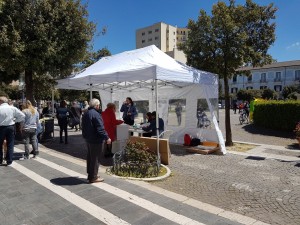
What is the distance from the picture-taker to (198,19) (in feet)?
35.5

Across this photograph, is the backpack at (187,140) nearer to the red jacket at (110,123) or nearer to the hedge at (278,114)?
the red jacket at (110,123)

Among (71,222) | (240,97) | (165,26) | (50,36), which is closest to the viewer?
(71,222)

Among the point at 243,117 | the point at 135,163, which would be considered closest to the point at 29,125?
the point at 135,163

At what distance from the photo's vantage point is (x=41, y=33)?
35.6 feet

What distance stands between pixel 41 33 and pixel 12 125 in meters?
4.75

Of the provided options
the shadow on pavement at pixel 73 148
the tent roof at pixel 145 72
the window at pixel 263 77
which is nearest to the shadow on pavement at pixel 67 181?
the shadow on pavement at pixel 73 148

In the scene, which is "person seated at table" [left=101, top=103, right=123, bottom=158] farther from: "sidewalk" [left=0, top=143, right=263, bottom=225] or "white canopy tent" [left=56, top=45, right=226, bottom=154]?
"sidewalk" [left=0, top=143, right=263, bottom=225]

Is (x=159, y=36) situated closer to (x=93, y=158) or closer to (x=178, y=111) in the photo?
(x=178, y=111)

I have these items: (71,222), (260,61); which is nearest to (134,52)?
(260,61)

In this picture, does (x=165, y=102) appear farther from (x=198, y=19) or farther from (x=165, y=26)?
(x=165, y=26)

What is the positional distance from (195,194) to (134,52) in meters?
6.48

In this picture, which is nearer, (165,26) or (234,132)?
(234,132)

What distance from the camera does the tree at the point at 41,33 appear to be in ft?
35.1

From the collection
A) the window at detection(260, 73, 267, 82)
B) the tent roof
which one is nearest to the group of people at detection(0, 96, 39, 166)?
the tent roof
